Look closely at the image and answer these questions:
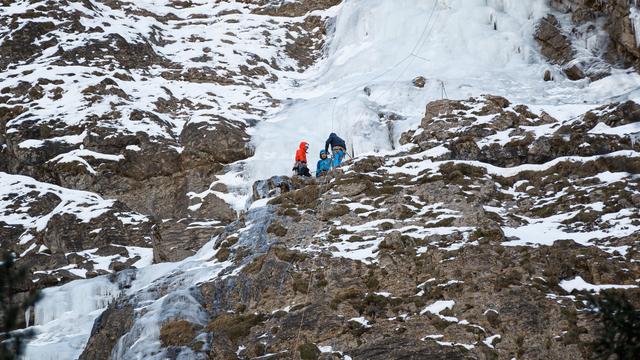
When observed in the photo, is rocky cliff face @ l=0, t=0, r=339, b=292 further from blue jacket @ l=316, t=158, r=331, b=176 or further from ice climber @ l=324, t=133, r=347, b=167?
ice climber @ l=324, t=133, r=347, b=167

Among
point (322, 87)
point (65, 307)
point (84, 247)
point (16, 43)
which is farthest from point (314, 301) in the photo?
point (16, 43)

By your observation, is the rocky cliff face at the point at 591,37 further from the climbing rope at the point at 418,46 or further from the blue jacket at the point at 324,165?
the blue jacket at the point at 324,165

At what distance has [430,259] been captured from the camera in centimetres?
1245

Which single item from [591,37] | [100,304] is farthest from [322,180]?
[591,37]

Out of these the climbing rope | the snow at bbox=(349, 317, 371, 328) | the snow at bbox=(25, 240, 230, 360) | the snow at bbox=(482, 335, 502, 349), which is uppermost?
the climbing rope

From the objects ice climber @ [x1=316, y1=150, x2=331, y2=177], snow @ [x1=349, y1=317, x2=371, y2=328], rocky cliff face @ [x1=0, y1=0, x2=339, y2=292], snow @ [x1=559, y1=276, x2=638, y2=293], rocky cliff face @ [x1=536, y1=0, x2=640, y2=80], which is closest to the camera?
snow @ [x1=559, y1=276, x2=638, y2=293]

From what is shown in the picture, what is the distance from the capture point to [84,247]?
21703 mm

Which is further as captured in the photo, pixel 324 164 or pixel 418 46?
pixel 418 46

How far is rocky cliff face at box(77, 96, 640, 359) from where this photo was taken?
10891mm

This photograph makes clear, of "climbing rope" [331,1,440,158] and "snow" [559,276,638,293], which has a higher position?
"climbing rope" [331,1,440,158]

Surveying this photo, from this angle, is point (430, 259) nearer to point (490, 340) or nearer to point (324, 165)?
point (490, 340)

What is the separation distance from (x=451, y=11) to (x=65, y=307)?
64.6ft

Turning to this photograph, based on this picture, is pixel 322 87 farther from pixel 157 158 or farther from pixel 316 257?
pixel 316 257

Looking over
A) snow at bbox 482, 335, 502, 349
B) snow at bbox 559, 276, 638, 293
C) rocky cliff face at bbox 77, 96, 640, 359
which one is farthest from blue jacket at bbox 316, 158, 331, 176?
snow at bbox 482, 335, 502, 349
